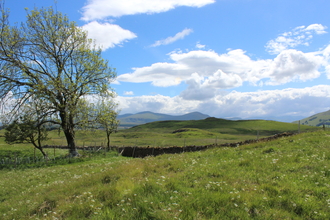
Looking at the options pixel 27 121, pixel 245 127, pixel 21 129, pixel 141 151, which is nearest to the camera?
pixel 27 121

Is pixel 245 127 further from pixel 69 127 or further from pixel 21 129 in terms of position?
pixel 21 129

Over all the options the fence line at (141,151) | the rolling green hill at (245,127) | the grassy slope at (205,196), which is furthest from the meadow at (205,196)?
the rolling green hill at (245,127)

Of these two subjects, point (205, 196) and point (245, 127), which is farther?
point (245, 127)

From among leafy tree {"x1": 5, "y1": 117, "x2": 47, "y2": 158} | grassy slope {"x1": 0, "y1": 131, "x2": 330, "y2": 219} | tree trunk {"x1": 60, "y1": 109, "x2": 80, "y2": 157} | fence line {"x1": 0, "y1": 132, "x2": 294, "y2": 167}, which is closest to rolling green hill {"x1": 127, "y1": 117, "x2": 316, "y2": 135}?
fence line {"x1": 0, "y1": 132, "x2": 294, "y2": 167}

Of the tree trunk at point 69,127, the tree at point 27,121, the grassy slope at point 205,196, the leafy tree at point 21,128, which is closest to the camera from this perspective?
the grassy slope at point 205,196

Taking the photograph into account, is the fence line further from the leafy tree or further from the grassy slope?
the grassy slope

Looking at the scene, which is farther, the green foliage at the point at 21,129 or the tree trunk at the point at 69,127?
the tree trunk at the point at 69,127

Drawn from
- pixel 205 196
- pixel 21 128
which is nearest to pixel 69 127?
pixel 21 128

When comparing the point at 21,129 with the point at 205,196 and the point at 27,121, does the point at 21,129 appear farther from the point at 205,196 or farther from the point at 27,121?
the point at 205,196

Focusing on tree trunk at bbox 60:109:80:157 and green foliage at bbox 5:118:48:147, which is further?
tree trunk at bbox 60:109:80:157

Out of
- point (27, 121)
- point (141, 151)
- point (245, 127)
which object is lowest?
point (141, 151)

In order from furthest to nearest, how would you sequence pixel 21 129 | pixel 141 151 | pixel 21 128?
1. pixel 141 151
2. pixel 21 129
3. pixel 21 128

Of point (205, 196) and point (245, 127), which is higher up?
point (205, 196)

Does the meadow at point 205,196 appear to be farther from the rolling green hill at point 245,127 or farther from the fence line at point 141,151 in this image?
the rolling green hill at point 245,127
